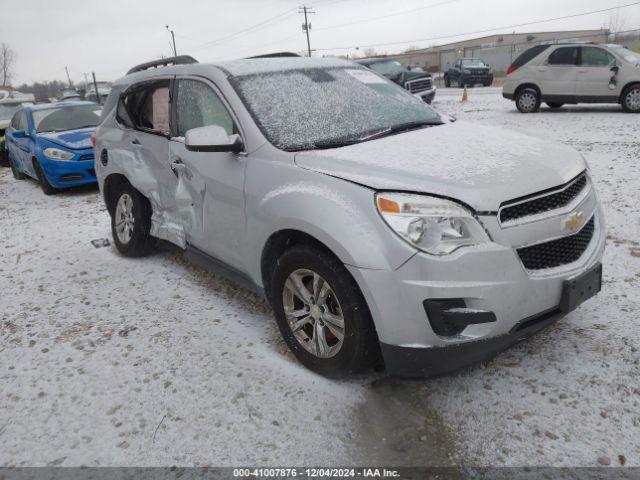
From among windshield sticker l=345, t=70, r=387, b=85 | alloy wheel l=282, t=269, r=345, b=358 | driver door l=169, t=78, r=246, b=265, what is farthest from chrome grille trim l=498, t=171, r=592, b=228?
windshield sticker l=345, t=70, r=387, b=85

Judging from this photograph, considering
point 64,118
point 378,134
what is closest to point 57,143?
point 64,118

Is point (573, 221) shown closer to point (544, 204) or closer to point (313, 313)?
point (544, 204)

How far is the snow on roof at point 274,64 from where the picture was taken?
3.51 metres

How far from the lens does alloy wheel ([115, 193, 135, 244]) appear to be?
486 centimetres

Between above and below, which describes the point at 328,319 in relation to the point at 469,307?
below

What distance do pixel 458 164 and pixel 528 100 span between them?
1174cm

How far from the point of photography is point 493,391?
2689 millimetres

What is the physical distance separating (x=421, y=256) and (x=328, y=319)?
71 cm

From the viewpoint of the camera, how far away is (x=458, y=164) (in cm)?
255

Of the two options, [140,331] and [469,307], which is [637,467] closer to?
[469,307]

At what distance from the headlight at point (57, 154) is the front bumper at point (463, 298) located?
7548mm

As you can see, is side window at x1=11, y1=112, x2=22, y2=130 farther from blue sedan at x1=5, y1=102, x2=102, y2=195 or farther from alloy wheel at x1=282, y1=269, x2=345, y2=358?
alloy wheel at x1=282, y1=269, x2=345, y2=358

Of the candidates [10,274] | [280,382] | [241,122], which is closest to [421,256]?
[280,382]

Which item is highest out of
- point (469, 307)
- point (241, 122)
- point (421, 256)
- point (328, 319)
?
point (241, 122)
